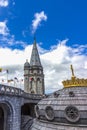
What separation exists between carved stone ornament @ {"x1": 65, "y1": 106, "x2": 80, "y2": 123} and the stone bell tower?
69.6 meters

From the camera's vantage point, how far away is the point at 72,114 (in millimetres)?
22859

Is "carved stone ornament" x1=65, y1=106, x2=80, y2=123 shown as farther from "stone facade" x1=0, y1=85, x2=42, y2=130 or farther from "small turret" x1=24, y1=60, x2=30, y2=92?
"small turret" x1=24, y1=60, x2=30, y2=92

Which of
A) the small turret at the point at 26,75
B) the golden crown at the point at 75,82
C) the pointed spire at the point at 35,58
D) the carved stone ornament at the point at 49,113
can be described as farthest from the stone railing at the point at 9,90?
the pointed spire at the point at 35,58

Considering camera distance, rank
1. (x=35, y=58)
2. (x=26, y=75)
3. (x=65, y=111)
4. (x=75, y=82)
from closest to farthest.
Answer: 1. (x=65, y=111)
2. (x=75, y=82)
3. (x=35, y=58)
4. (x=26, y=75)

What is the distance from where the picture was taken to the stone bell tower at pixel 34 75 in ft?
307

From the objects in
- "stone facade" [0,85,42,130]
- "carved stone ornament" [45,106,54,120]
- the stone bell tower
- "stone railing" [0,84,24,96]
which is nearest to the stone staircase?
"stone facade" [0,85,42,130]

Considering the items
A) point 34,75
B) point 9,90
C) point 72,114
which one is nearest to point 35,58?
Result: point 34,75

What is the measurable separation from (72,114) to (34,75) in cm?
7154

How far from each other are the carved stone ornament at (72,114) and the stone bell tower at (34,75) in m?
69.6

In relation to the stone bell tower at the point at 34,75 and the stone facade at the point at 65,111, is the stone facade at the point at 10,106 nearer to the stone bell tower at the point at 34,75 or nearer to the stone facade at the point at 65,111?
the stone facade at the point at 65,111

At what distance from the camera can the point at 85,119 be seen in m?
22.2

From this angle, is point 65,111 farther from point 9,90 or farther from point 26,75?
point 26,75

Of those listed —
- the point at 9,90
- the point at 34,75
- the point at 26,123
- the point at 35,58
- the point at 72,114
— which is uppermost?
the point at 35,58

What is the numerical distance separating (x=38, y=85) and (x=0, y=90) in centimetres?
5708
